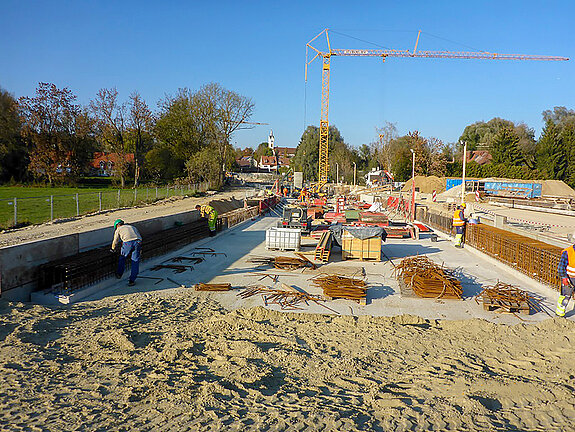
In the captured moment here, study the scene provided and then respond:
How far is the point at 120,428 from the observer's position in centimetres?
398

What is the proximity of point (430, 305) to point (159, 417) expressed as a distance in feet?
21.4

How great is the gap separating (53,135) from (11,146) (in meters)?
4.73

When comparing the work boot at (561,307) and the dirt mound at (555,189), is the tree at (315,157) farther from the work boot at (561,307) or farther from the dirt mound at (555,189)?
the work boot at (561,307)

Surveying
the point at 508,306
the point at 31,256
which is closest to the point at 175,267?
the point at 31,256

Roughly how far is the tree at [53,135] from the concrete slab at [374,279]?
34389 millimetres

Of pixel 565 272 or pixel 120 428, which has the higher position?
pixel 565 272

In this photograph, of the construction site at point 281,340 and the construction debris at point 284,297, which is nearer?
the construction site at point 281,340

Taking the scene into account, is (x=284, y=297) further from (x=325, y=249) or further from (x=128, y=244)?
(x=325, y=249)

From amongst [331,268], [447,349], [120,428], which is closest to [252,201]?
[331,268]

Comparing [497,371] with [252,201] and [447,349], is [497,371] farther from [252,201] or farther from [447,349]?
[252,201]

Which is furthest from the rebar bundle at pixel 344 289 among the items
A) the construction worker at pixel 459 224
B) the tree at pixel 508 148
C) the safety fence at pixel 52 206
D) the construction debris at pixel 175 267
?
the tree at pixel 508 148

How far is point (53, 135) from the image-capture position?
4366cm

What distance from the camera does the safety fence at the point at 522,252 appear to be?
10106mm

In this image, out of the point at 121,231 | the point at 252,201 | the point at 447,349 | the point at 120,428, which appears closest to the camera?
the point at 120,428
